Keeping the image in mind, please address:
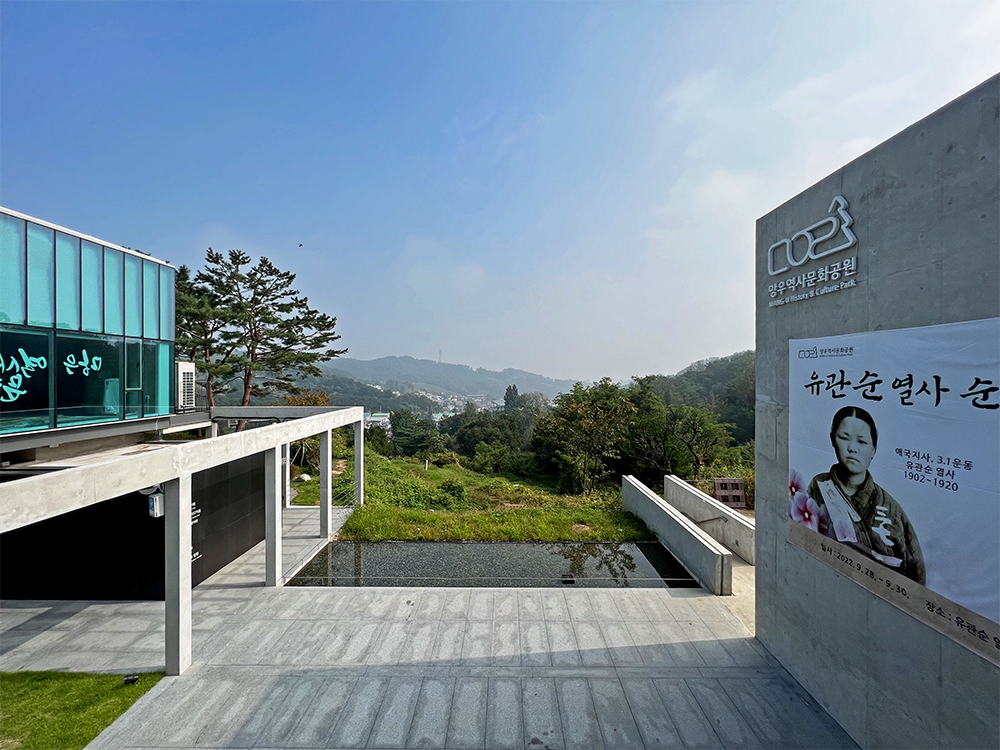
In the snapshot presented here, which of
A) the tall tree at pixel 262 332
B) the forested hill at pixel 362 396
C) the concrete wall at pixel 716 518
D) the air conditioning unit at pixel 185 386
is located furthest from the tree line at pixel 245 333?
the forested hill at pixel 362 396

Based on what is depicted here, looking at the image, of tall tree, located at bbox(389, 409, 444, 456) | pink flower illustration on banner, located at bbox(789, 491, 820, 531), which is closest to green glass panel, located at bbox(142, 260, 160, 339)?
pink flower illustration on banner, located at bbox(789, 491, 820, 531)

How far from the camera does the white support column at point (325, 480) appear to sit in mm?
10141

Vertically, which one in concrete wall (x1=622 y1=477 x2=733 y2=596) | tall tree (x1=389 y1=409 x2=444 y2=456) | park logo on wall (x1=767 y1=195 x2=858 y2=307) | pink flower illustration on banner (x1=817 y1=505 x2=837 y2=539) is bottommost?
tall tree (x1=389 y1=409 x2=444 y2=456)

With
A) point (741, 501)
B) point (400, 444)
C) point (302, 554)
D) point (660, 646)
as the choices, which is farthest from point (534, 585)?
point (400, 444)

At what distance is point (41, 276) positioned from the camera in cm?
668

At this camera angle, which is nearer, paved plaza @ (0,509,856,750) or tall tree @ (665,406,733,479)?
paved plaza @ (0,509,856,750)

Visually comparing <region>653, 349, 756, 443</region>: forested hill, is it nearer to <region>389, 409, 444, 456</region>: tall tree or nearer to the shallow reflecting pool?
the shallow reflecting pool

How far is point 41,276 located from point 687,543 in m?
11.6

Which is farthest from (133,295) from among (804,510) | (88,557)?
(804,510)

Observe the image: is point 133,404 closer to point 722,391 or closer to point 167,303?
point 167,303

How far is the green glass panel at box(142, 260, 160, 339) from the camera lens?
28.4 feet

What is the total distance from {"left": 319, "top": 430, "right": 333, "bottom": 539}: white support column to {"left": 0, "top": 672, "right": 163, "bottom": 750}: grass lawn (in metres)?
4.81

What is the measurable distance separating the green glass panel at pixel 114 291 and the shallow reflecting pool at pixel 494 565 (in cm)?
542

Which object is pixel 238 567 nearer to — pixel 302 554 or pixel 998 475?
pixel 302 554
